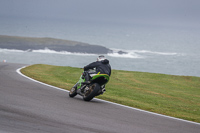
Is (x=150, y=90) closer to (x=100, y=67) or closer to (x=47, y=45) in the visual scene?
(x=100, y=67)

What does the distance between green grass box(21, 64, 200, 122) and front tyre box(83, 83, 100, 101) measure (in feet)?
4.72

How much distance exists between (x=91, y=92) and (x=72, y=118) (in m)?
2.93

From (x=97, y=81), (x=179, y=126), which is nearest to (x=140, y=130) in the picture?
A: (x=179, y=126)

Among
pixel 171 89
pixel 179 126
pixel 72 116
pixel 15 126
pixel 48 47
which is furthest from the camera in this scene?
pixel 48 47

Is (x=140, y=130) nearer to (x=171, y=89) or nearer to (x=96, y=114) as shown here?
(x=96, y=114)

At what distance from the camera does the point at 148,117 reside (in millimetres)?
9867

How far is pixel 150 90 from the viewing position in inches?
710

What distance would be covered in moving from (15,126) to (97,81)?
4.76 m

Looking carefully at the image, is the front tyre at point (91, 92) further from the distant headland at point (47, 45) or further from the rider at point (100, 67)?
the distant headland at point (47, 45)

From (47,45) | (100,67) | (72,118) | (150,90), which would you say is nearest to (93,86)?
(100,67)

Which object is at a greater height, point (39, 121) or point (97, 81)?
point (97, 81)

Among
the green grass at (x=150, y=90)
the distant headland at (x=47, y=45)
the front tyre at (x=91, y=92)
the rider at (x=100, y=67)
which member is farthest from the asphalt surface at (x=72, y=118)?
the distant headland at (x=47, y=45)

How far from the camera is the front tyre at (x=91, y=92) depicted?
36.3ft

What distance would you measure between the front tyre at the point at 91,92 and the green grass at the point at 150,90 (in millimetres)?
1438
